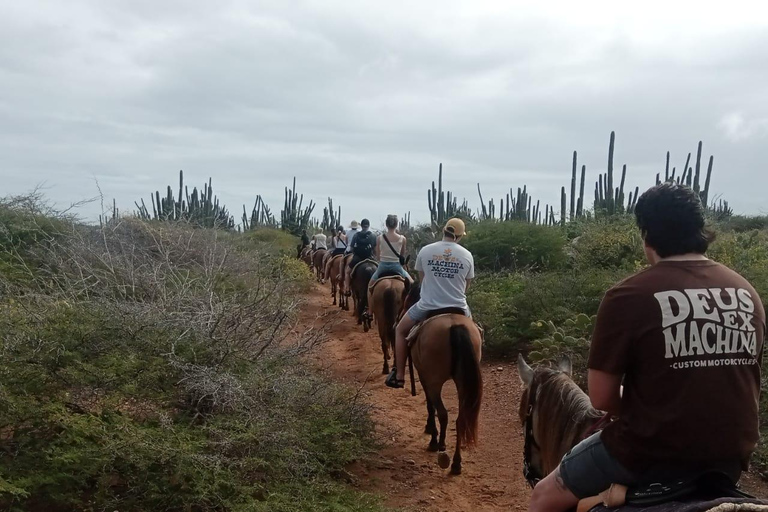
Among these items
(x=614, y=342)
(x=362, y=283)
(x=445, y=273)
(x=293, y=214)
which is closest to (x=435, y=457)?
(x=445, y=273)

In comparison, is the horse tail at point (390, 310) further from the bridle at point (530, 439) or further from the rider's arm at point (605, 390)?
the rider's arm at point (605, 390)

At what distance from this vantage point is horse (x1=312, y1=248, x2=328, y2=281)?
22344 millimetres

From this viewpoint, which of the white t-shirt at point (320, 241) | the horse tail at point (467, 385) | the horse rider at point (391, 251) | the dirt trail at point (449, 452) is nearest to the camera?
the dirt trail at point (449, 452)

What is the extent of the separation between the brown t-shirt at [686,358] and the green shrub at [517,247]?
13.3 meters

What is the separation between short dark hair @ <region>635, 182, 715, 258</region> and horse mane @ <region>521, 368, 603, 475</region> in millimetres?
1103

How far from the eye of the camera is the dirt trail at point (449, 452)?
5504mm

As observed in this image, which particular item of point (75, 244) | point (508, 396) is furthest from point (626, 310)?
point (75, 244)

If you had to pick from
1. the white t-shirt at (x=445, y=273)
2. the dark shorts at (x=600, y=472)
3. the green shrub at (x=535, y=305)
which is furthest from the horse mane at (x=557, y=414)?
the green shrub at (x=535, y=305)

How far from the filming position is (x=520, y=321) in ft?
36.0

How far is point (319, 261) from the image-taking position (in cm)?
2264

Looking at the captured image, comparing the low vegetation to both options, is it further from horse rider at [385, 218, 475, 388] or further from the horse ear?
the horse ear

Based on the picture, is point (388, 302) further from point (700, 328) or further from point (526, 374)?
point (700, 328)

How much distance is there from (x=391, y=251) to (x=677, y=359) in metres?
7.89

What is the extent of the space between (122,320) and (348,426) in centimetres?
231
